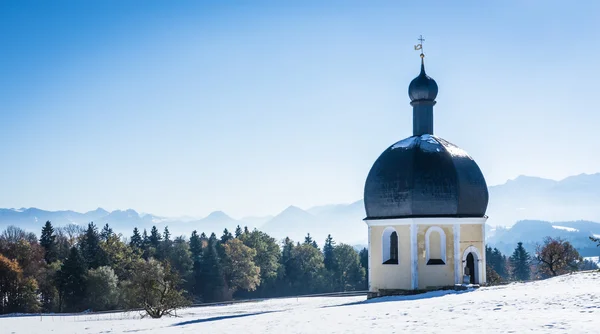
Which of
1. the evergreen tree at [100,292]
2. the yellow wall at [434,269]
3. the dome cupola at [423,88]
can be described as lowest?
the evergreen tree at [100,292]

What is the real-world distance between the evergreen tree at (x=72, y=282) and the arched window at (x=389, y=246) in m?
46.1

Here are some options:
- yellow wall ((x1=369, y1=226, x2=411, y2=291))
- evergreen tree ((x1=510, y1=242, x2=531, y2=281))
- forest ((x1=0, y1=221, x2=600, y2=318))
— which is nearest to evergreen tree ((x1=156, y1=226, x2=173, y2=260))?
forest ((x1=0, y1=221, x2=600, y2=318))

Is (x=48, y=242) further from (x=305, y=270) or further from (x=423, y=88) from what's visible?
(x=423, y=88)

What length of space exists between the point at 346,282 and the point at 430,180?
75.0 meters

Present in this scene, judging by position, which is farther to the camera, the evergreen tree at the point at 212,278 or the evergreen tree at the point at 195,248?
the evergreen tree at the point at 195,248

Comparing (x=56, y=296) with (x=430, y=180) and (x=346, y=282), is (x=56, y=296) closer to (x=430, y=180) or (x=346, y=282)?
(x=346, y=282)

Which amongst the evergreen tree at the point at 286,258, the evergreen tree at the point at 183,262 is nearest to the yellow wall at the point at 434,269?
the evergreen tree at the point at 183,262

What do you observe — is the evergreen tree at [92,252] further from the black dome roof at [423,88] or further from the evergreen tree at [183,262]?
the black dome roof at [423,88]

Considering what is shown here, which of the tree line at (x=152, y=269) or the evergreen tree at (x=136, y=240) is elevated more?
the evergreen tree at (x=136, y=240)

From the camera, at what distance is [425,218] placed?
32125mm

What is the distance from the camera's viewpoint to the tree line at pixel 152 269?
69.4 metres

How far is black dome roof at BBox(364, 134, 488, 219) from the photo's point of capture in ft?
106

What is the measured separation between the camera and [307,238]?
12719 cm

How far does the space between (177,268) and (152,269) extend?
50.6 ft
